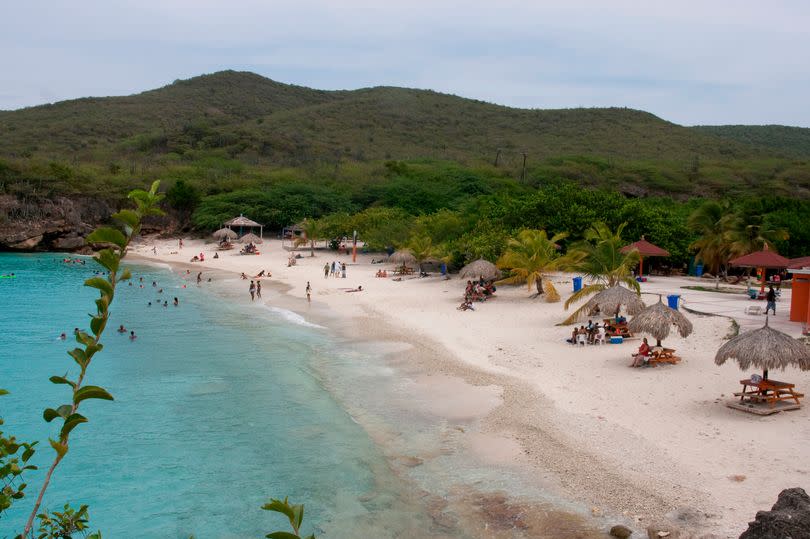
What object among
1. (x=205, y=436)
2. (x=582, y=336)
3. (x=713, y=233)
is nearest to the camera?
(x=205, y=436)

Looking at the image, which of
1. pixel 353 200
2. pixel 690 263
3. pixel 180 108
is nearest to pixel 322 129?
pixel 180 108

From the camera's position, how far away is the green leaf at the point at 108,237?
2692mm

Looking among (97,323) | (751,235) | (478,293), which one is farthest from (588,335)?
(97,323)

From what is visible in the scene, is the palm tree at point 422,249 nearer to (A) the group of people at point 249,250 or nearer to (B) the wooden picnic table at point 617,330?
(B) the wooden picnic table at point 617,330

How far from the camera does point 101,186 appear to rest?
6009 centimetres

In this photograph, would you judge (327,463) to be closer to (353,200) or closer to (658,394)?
(658,394)

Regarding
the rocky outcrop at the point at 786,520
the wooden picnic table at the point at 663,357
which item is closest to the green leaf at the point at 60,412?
the rocky outcrop at the point at 786,520

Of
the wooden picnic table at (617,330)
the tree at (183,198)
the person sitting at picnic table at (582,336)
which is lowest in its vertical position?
the person sitting at picnic table at (582,336)

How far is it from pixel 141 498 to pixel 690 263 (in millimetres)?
27612

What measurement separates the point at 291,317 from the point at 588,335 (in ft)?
40.6

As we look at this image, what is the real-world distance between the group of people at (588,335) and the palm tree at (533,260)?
217 inches

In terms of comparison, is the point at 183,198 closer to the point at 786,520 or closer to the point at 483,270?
the point at 483,270

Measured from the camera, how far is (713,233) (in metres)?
30.1

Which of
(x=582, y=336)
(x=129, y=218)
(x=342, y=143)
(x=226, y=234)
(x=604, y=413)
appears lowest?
(x=604, y=413)
